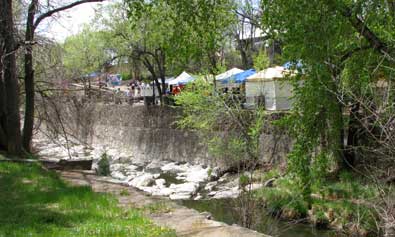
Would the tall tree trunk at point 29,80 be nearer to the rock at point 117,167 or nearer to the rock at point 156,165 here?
the rock at point 117,167

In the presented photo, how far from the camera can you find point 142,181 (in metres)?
23.0

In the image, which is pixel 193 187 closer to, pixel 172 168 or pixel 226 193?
pixel 226 193

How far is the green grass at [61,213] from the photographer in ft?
20.1

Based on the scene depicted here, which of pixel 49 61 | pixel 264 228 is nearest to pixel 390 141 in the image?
pixel 264 228

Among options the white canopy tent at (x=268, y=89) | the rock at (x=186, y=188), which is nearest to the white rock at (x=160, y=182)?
the rock at (x=186, y=188)

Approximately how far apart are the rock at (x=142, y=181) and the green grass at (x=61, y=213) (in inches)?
500

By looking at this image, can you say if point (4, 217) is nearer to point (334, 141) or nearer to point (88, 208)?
Result: point (88, 208)

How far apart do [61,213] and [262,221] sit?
5.98 meters

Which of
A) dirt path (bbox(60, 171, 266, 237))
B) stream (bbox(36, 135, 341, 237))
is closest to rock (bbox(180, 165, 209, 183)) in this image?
stream (bbox(36, 135, 341, 237))

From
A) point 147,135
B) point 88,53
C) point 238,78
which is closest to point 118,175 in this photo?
point 147,135

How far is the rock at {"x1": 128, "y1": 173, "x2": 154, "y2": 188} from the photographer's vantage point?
2278cm

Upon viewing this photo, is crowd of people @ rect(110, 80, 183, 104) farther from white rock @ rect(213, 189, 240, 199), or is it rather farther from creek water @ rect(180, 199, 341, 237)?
creek water @ rect(180, 199, 341, 237)

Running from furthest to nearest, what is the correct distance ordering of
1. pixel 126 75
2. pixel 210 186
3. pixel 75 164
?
1. pixel 126 75
2. pixel 210 186
3. pixel 75 164

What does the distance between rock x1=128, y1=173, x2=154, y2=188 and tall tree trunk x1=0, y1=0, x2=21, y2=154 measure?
9.03 meters
